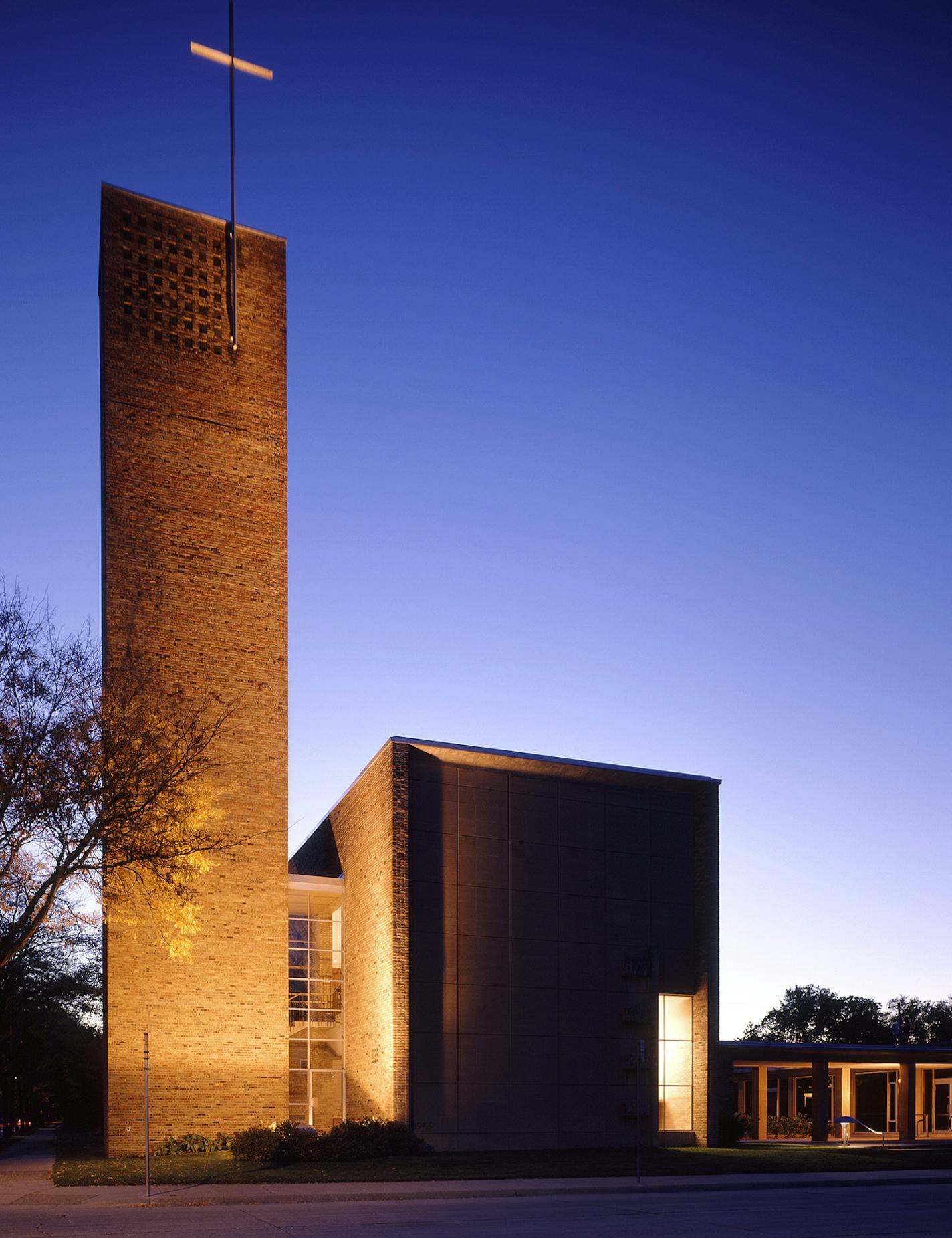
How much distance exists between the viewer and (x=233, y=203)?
3347cm

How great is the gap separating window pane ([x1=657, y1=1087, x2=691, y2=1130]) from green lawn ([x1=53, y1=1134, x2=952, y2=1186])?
0.98 metres

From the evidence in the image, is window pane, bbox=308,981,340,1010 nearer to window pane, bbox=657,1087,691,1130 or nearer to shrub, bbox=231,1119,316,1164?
shrub, bbox=231,1119,316,1164

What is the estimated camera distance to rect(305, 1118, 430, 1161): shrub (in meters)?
25.9

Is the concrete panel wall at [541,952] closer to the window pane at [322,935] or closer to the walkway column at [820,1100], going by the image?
the window pane at [322,935]

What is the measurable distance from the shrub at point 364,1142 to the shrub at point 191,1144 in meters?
2.50

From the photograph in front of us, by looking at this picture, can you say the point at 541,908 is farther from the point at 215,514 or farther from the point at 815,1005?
the point at 815,1005

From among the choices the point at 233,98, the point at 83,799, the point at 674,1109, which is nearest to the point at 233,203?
the point at 233,98

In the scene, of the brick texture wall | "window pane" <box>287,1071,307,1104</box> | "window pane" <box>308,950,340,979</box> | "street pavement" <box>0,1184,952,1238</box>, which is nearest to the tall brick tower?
the brick texture wall

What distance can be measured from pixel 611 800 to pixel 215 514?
13952 mm

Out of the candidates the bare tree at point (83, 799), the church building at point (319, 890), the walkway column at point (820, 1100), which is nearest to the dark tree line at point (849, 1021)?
the walkway column at point (820, 1100)

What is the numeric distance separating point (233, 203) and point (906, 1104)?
1617 inches

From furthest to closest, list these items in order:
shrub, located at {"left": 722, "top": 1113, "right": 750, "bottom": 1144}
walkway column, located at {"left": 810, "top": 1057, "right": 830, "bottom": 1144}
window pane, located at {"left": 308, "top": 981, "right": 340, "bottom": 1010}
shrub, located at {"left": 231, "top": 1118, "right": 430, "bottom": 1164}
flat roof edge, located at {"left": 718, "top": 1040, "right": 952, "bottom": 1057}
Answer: walkway column, located at {"left": 810, "top": 1057, "right": 830, "bottom": 1144} → flat roof edge, located at {"left": 718, "top": 1040, "right": 952, "bottom": 1057} → shrub, located at {"left": 722, "top": 1113, "right": 750, "bottom": 1144} → window pane, located at {"left": 308, "top": 981, "right": 340, "bottom": 1010} → shrub, located at {"left": 231, "top": 1118, "right": 430, "bottom": 1164}

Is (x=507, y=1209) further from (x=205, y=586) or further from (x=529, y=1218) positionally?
(x=205, y=586)

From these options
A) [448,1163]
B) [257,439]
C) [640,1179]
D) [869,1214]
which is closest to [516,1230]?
[869,1214]
